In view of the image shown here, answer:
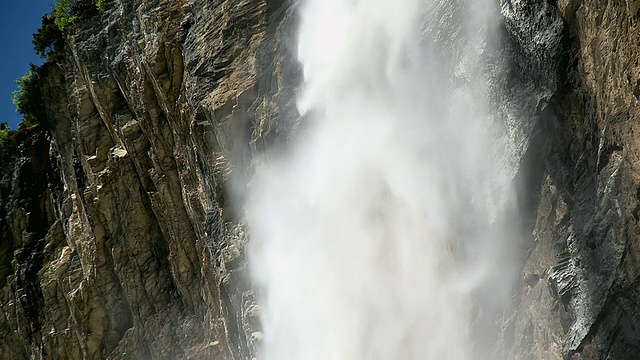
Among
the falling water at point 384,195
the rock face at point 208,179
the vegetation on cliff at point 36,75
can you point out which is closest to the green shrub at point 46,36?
the vegetation on cliff at point 36,75

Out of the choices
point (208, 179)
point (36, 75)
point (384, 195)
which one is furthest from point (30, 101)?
point (384, 195)

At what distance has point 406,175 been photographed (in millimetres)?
10617

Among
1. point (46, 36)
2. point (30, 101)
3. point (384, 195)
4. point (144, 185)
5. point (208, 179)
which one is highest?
point (46, 36)

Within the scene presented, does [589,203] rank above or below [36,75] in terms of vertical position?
below

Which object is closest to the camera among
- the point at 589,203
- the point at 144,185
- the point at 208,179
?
the point at 589,203

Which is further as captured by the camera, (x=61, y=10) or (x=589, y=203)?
(x=61, y=10)

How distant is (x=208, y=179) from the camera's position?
1433cm

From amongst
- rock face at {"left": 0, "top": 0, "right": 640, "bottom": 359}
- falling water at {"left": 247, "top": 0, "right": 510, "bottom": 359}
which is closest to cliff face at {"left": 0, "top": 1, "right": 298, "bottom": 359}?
rock face at {"left": 0, "top": 0, "right": 640, "bottom": 359}

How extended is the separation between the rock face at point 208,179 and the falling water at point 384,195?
537 mm

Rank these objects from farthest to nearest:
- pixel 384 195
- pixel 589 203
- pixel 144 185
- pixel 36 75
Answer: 1. pixel 36 75
2. pixel 144 185
3. pixel 384 195
4. pixel 589 203

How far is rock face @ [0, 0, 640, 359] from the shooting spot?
6734 mm

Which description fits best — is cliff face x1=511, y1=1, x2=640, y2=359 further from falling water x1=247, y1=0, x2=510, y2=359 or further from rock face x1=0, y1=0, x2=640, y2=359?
falling water x1=247, y1=0, x2=510, y2=359

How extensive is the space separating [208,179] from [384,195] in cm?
483

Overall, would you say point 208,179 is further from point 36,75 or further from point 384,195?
point 36,75
